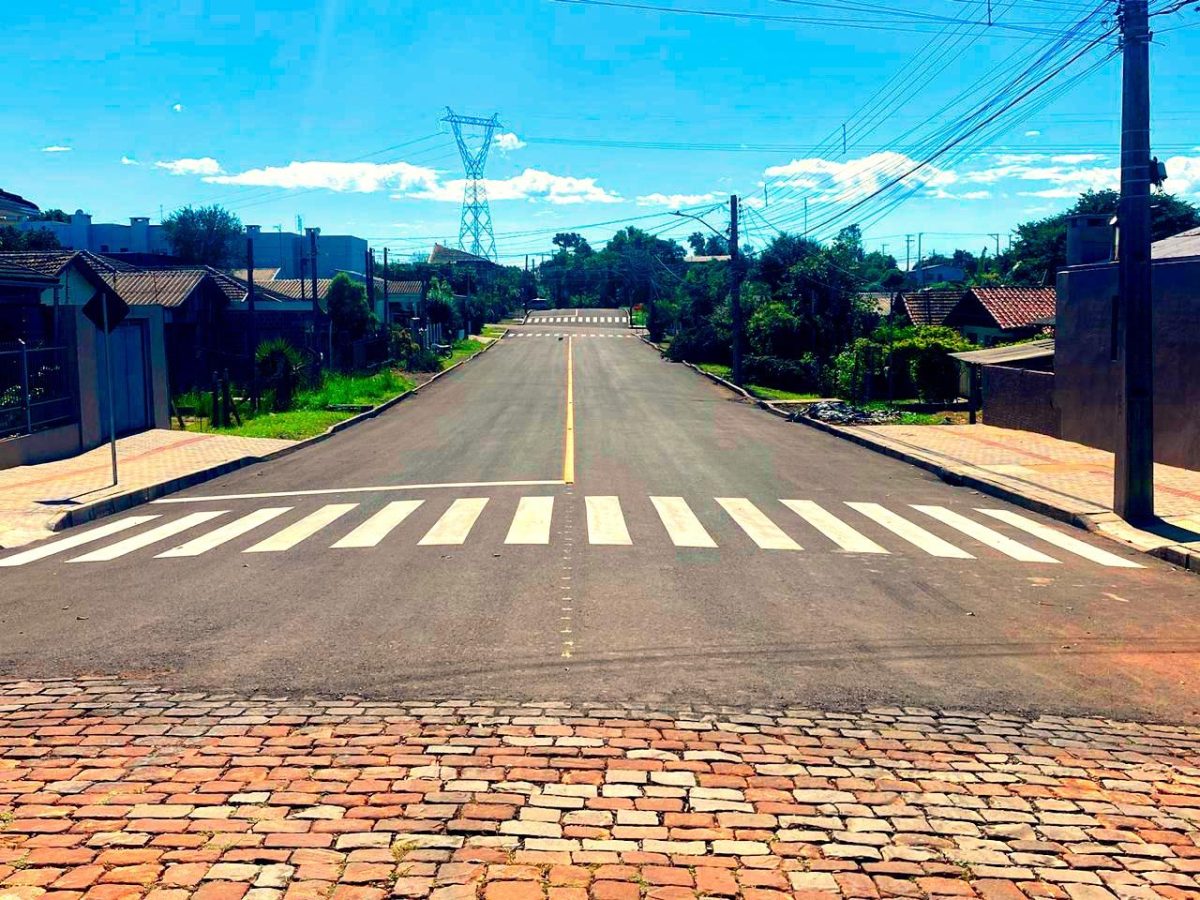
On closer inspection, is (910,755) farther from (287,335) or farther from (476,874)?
(287,335)

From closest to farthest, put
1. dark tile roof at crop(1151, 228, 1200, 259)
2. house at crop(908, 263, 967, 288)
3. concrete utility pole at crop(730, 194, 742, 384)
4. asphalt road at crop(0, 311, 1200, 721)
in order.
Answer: asphalt road at crop(0, 311, 1200, 721) < dark tile roof at crop(1151, 228, 1200, 259) < concrete utility pole at crop(730, 194, 742, 384) < house at crop(908, 263, 967, 288)

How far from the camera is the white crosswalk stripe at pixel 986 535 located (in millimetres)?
12375

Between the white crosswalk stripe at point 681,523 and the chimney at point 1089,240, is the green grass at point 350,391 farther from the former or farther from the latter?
the chimney at point 1089,240

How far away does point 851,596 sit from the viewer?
10008mm

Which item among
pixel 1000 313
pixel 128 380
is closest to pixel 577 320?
pixel 1000 313

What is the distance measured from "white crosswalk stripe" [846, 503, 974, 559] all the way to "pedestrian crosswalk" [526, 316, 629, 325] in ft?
324

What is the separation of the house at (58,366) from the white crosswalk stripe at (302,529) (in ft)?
22.3

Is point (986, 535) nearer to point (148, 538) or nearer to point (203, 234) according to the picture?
point (148, 538)

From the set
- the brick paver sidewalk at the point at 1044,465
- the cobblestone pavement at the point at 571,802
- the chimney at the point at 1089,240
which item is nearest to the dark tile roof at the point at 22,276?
the cobblestone pavement at the point at 571,802

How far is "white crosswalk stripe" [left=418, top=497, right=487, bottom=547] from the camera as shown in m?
12.7

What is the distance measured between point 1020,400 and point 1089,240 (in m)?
4.32

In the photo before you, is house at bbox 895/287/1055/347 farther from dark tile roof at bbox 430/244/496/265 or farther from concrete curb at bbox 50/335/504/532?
dark tile roof at bbox 430/244/496/265

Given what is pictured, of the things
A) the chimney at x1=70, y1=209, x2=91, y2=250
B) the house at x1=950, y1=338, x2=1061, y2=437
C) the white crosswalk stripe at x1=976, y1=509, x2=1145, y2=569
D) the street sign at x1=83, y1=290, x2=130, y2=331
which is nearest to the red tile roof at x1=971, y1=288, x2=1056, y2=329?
the house at x1=950, y1=338, x2=1061, y2=437

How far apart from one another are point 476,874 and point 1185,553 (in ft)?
34.5
